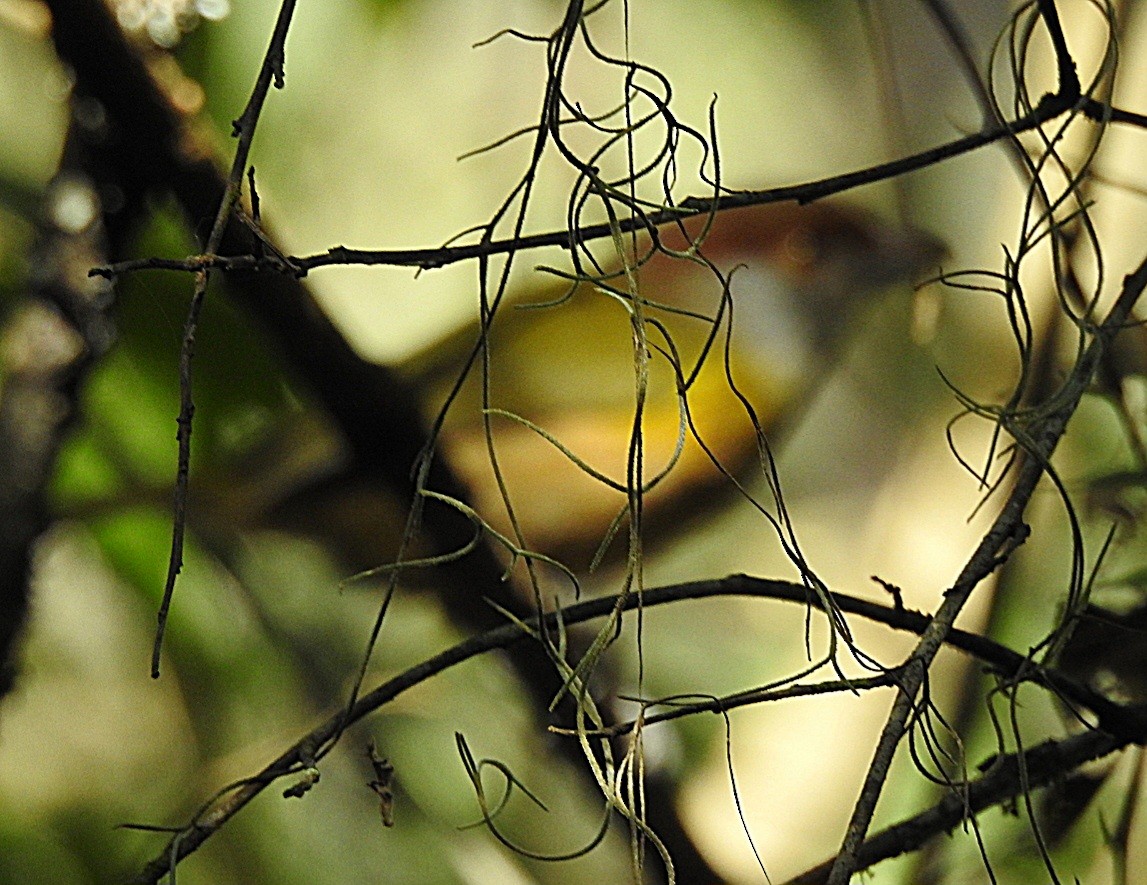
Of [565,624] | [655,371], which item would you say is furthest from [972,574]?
[655,371]

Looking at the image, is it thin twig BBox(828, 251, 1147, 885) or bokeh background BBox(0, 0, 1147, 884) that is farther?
bokeh background BBox(0, 0, 1147, 884)

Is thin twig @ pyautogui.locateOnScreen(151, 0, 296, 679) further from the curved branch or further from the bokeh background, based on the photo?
the bokeh background

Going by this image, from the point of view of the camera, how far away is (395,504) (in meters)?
0.42

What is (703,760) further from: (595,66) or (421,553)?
(595,66)

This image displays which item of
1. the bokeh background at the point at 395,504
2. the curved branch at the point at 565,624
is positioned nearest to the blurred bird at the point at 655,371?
the bokeh background at the point at 395,504

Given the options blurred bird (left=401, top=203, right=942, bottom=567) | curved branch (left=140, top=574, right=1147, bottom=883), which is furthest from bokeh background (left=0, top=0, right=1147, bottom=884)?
curved branch (left=140, top=574, right=1147, bottom=883)

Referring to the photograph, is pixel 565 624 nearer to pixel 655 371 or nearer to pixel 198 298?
pixel 198 298

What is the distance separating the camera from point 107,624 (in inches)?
17.8

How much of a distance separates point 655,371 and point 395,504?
0.10 meters

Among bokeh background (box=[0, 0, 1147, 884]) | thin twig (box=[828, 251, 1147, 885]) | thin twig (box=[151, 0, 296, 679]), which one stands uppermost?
bokeh background (box=[0, 0, 1147, 884])

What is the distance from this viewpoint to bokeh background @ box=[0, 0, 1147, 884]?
0.44 meters

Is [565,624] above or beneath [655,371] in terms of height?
beneath

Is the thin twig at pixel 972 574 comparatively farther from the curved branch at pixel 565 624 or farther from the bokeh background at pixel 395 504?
the bokeh background at pixel 395 504

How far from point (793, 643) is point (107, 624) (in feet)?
0.87
